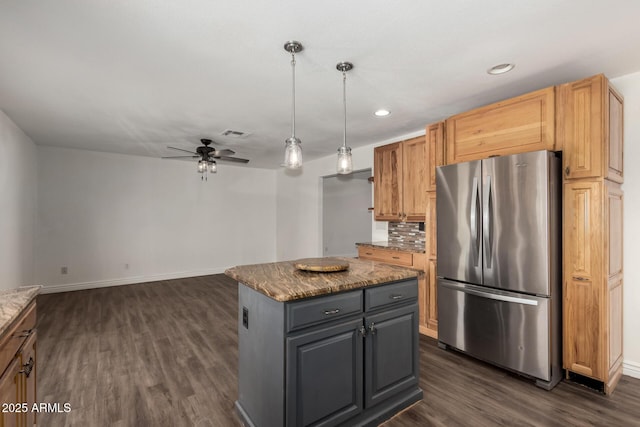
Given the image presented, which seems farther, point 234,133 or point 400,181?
point 234,133

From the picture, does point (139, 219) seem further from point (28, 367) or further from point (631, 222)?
point (631, 222)

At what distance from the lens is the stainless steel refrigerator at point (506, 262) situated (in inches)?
93.0

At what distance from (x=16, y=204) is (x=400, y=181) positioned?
16.8ft

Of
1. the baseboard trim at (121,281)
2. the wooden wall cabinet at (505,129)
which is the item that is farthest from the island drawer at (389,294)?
Answer: the baseboard trim at (121,281)

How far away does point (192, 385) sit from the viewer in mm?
2438

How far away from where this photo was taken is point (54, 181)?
5.21 metres

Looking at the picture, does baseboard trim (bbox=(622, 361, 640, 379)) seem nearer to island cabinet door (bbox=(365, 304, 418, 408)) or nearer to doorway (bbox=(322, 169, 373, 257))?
island cabinet door (bbox=(365, 304, 418, 408))

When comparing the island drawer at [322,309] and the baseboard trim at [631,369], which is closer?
the island drawer at [322,309]

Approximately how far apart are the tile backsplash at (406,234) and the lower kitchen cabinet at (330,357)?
6.81 ft

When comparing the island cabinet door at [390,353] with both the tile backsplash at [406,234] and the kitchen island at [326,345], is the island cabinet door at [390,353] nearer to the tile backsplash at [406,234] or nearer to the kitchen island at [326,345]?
the kitchen island at [326,345]

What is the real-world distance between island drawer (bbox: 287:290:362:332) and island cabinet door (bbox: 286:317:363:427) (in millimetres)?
57

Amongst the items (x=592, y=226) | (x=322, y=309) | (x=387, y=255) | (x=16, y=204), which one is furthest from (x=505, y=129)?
(x=16, y=204)

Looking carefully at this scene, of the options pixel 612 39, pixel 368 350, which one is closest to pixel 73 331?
pixel 368 350

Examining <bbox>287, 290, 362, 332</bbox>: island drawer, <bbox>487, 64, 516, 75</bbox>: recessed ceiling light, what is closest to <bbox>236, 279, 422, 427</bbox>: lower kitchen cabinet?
<bbox>287, 290, 362, 332</bbox>: island drawer
